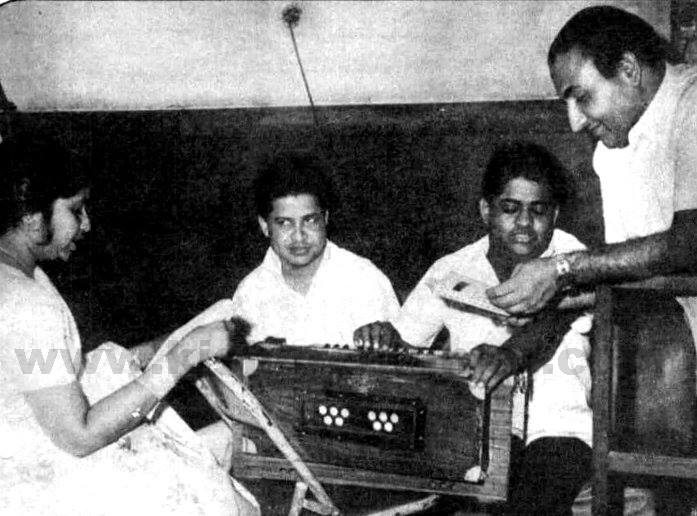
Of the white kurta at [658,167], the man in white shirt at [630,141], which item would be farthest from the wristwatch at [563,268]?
the white kurta at [658,167]

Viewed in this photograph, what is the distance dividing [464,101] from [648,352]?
187 centimetres

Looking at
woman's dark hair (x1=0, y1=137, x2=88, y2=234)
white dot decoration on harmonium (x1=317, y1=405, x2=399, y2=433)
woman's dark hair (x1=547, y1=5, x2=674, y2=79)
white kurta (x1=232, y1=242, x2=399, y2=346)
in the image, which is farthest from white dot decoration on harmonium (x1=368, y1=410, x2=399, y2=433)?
woman's dark hair (x1=547, y1=5, x2=674, y2=79)

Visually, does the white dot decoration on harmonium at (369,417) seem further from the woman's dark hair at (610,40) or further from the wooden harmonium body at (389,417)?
the woman's dark hair at (610,40)

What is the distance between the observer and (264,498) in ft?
10.5

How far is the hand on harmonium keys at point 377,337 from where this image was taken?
270 centimetres

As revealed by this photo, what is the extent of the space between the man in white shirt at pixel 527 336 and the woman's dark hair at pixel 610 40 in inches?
25.2

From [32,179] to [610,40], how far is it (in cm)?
190

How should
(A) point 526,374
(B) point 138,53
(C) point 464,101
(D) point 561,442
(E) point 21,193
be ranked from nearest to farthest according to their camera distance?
(E) point 21,193 → (A) point 526,374 → (D) point 561,442 → (C) point 464,101 → (B) point 138,53

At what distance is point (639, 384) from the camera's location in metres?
2.20

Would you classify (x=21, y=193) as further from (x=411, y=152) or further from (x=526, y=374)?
(x=411, y=152)

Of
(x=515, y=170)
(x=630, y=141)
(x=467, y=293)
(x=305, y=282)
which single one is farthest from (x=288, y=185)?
(x=630, y=141)

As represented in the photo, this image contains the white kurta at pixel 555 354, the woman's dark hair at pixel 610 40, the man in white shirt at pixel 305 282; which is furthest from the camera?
the man in white shirt at pixel 305 282

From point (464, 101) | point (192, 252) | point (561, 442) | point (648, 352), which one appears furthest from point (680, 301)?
point (192, 252)

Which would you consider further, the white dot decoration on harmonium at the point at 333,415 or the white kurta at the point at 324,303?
the white kurta at the point at 324,303
